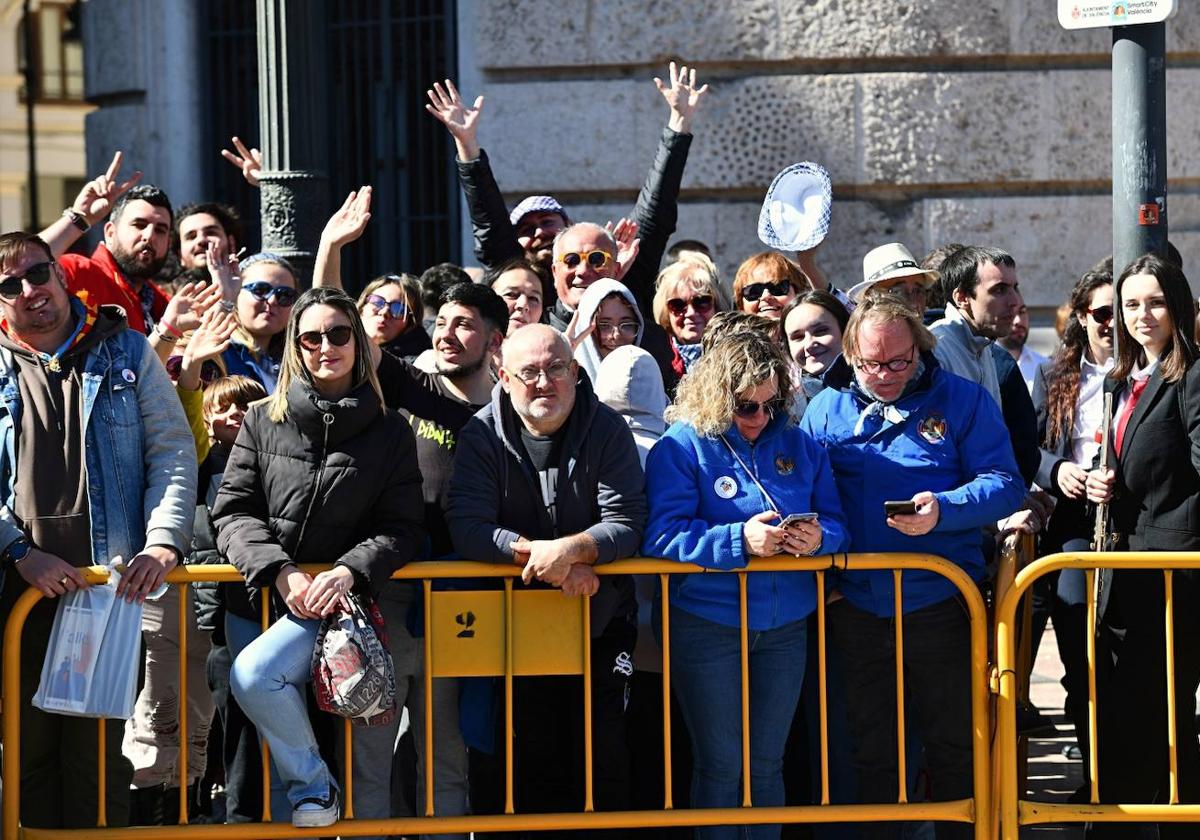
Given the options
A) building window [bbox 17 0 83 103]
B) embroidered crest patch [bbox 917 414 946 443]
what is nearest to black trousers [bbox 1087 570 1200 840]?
embroidered crest patch [bbox 917 414 946 443]

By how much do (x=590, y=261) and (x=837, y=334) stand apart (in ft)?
3.60

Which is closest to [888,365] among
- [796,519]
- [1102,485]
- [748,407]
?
[748,407]

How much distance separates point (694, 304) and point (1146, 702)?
6.81 feet

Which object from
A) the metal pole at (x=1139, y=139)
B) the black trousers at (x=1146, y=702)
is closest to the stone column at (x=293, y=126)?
the metal pole at (x=1139, y=139)

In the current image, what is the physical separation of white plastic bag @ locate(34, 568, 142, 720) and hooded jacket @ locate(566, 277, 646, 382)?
184 cm

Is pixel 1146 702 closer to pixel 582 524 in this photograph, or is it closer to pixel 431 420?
pixel 582 524

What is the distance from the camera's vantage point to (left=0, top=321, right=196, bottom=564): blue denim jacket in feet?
16.5

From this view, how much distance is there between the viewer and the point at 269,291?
6.11 m

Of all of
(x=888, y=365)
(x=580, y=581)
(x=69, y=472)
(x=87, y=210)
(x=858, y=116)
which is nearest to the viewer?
(x=580, y=581)

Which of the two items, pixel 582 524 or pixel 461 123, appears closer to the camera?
pixel 582 524

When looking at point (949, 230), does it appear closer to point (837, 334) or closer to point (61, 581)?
point (837, 334)

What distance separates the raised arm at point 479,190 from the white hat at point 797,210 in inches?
40.3

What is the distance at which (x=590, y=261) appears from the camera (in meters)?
A: 6.55

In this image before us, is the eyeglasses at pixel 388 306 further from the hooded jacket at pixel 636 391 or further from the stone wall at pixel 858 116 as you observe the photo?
the stone wall at pixel 858 116
